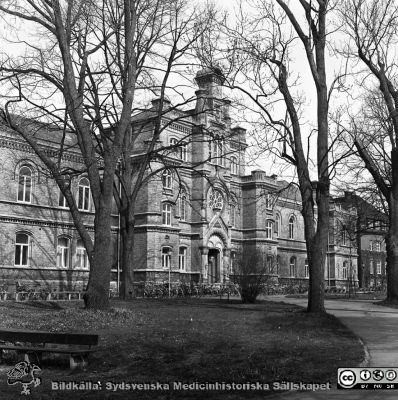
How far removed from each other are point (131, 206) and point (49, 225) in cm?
1327

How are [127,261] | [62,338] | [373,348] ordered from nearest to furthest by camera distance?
[62,338] < [373,348] < [127,261]

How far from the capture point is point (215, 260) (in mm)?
47188

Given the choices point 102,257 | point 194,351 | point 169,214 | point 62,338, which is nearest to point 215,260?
point 169,214

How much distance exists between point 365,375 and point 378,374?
203 millimetres

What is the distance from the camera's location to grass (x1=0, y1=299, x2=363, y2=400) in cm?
790

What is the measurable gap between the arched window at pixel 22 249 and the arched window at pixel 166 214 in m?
11.0

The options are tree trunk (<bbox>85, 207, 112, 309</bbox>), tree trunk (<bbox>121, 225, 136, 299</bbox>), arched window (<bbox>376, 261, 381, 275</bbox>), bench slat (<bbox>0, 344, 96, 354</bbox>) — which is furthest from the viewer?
arched window (<bbox>376, 261, 381, 275</bbox>)

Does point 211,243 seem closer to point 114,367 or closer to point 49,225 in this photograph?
point 49,225

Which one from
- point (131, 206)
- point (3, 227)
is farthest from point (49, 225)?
point (131, 206)

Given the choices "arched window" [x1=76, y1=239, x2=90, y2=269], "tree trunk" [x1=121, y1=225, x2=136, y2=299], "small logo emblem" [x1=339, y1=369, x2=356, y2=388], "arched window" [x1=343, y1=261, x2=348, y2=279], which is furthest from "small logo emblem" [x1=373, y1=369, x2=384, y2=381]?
"arched window" [x1=343, y1=261, x2=348, y2=279]

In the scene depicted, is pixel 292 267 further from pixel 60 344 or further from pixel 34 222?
pixel 60 344

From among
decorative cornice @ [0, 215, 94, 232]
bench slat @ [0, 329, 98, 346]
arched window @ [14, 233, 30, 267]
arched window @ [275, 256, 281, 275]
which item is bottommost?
A: bench slat @ [0, 329, 98, 346]

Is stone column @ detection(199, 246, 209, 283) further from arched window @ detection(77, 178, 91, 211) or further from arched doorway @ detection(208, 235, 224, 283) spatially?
arched window @ detection(77, 178, 91, 211)

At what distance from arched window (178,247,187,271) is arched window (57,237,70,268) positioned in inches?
381
